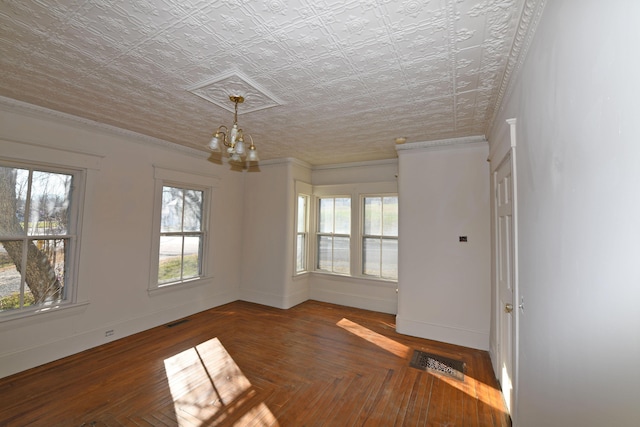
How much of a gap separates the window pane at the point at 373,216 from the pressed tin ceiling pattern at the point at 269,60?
6.09 ft

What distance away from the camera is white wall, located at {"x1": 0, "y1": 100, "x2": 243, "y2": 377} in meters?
2.63

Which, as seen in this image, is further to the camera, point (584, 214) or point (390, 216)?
point (390, 216)

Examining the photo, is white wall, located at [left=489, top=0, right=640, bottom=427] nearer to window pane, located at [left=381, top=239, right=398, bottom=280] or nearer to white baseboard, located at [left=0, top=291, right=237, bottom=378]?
window pane, located at [left=381, top=239, right=398, bottom=280]

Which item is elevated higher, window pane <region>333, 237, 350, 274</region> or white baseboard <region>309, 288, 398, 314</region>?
window pane <region>333, 237, 350, 274</region>

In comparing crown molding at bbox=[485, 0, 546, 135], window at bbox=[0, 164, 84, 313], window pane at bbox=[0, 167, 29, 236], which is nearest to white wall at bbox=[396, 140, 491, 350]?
crown molding at bbox=[485, 0, 546, 135]

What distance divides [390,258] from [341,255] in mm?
906

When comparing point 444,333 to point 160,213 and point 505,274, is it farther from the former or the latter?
point 160,213

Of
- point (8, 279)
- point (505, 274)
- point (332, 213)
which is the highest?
point (332, 213)

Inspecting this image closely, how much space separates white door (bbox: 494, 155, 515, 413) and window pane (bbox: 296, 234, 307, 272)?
3.24m

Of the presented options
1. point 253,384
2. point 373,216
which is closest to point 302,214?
point 373,216

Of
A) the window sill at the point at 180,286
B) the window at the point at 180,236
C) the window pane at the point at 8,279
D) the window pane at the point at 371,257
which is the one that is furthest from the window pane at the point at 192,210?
the window pane at the point at 371,257

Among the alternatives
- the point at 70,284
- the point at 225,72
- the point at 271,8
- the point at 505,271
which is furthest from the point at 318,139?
the point at 70,284

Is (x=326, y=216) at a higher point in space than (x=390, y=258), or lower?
higher

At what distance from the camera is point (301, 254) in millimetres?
5219
